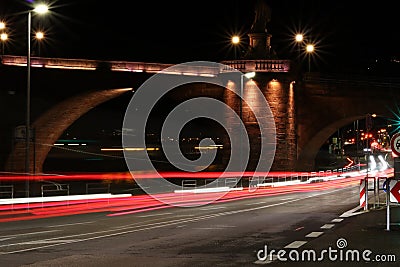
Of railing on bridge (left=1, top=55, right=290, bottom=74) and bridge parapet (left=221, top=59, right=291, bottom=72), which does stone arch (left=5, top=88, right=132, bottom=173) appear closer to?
railing on bridge (left=1, top=55, right=290, bottom=74)

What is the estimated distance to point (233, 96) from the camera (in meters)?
56.8

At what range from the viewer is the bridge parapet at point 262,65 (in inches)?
2183

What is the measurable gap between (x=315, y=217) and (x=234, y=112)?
36285 millimetres

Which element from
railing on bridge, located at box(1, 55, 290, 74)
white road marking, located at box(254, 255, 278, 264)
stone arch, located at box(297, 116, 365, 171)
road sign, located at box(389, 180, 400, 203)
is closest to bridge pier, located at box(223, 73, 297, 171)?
railing on bridge, located at box(1, 55, 290, 74)

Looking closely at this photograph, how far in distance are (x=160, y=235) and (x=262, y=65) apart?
1628 inches

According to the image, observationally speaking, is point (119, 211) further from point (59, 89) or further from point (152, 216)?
point (59, 89)

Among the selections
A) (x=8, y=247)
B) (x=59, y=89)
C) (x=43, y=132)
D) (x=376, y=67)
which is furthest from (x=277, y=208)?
(x=376, y=67)

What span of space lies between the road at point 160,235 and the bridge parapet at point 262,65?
3173 centimetres

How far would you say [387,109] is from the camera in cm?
5881

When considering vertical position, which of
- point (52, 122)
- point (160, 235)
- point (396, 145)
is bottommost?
point (160, 235)

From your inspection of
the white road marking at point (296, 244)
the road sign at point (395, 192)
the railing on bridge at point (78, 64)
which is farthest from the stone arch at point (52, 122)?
the white road marking at point (296, 244)

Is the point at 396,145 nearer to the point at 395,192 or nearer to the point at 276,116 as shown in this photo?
the point at 395,192

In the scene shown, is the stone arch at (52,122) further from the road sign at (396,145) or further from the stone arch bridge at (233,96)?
the road sign at (396,145)

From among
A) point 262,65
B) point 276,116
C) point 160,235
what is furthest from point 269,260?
point 262,65
